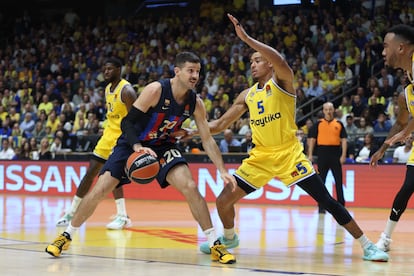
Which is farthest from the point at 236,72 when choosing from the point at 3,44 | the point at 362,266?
the point at 362,266

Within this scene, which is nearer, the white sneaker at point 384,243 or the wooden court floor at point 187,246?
the wooden court floor at point 187,246

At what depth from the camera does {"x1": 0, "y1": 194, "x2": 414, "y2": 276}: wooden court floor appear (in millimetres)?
6820

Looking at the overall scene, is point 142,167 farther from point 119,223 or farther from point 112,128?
point 112,128

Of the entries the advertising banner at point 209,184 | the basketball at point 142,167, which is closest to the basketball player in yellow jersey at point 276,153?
the basketball at point 142,167

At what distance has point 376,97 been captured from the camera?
17844mm

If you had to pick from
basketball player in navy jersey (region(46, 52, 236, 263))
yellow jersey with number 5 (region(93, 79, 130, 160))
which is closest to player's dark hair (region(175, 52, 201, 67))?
basketball player in navy jersey (region(46, 52, 236, 263))

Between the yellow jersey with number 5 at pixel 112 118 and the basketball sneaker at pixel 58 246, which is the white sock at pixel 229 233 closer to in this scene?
the basketball sneaker at pixel 58 246

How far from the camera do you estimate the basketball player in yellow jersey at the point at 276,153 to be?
759 centimetres

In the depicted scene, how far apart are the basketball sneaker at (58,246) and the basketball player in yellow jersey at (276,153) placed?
1.37m

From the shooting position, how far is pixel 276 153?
7.80 m

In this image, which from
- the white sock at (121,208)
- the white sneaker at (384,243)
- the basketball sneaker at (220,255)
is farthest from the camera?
the white sock at (121,208)

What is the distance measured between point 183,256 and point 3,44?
24140 millimetres

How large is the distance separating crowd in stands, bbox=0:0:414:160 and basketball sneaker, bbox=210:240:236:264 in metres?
9.42

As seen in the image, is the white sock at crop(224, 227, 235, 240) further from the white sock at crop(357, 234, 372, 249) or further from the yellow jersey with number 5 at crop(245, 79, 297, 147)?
the white sock at crop(357, 234, 372, 249)
